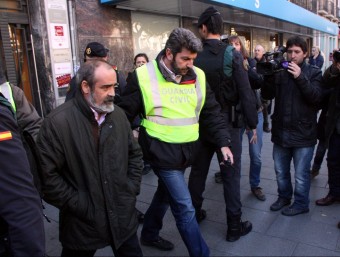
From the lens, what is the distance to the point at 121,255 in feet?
7.18

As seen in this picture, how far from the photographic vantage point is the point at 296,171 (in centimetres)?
358

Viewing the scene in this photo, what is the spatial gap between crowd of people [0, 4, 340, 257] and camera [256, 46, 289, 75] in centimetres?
7

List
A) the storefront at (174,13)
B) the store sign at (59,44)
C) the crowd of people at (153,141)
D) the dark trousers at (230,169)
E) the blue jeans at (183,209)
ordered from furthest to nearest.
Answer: the storefront at (174,13) → the store sign at (59,44) → the dark trousers at (230,169) → the blue jeans at (183,209) → the crowd of people at (153,141)

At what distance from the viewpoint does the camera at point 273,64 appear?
334cm

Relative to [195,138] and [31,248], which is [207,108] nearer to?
[195,138]

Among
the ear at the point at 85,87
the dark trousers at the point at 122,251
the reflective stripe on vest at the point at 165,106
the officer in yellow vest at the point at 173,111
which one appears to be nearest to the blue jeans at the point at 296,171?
the officer in yellow vest at the point at 173,111

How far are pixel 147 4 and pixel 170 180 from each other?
5.59 meters

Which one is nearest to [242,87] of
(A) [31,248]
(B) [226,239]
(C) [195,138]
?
(C) [195,138]

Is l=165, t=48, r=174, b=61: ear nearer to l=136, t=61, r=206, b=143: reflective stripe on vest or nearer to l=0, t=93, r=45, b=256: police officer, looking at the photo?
l=136, t=61, r=206, b=143: reflective stripe on vest

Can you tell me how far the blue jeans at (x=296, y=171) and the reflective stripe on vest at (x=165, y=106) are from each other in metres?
1.47

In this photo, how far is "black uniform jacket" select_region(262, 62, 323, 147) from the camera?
11.0 feet

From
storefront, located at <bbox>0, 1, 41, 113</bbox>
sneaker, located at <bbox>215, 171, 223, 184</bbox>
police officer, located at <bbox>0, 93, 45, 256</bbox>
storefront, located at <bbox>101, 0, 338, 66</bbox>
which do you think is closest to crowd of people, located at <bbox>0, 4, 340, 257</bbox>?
police officer, located at <bbox>0, 93, 45, 256</bbox>

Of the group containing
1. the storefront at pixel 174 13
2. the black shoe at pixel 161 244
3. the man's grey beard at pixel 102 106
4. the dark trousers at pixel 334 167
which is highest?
the storefront at pixel 174 13

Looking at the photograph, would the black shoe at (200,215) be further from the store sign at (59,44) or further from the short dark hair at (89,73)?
the store sign at (59,44)
